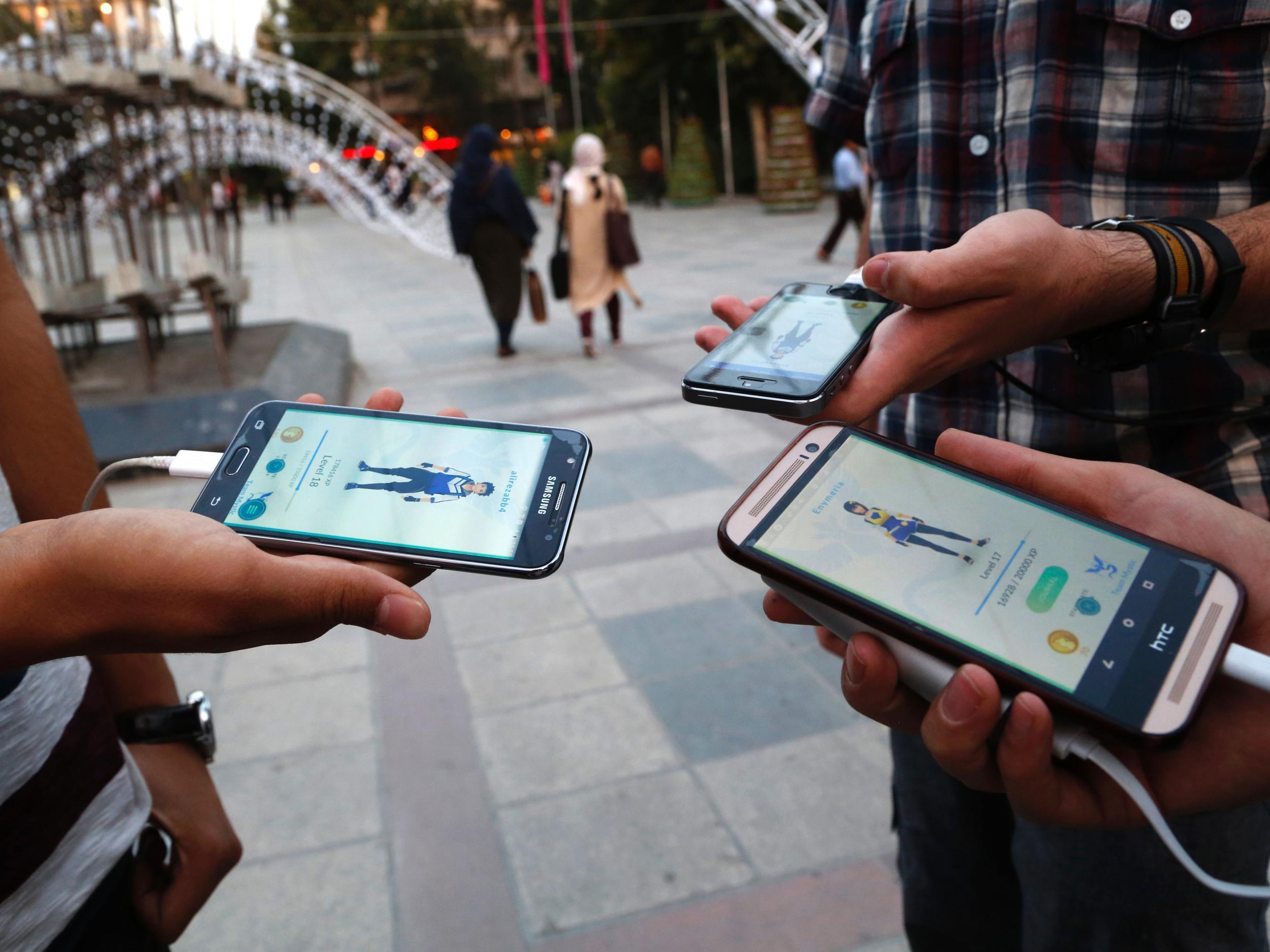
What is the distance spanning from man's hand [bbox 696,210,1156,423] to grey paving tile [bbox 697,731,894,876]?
5.89 ft

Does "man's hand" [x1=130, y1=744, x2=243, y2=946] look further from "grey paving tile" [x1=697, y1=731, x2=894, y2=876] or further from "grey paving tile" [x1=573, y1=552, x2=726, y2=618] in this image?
"grey paving tile" [x1=573, y1=552, x2=726, y2=618]

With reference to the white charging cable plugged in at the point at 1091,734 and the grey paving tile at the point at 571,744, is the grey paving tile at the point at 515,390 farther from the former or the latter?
the white charging cable plugged in at the point at 1091,734

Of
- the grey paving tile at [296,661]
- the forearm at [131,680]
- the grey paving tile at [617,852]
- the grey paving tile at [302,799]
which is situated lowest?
the grey paving tile at [617,852]

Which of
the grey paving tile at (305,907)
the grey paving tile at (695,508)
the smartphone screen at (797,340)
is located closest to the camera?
the smartphone screen at (797,340)

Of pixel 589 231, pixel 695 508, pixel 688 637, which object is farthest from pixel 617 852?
pixel 589 231

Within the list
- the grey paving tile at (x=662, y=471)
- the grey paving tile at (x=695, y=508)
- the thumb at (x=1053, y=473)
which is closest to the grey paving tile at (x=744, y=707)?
the grey paving tile at (x=695, y=508)

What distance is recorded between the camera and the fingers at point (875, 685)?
103cm

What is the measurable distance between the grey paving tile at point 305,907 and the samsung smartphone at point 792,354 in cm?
190

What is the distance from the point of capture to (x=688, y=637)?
3.81 meters

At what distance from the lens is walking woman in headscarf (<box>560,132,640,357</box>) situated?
8445mm

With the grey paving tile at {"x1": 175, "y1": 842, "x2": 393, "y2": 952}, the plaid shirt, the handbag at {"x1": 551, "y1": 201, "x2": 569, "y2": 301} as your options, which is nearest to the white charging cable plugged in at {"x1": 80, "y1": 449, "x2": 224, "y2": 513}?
the plaid shirt

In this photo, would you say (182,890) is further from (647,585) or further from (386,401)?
(647,585)

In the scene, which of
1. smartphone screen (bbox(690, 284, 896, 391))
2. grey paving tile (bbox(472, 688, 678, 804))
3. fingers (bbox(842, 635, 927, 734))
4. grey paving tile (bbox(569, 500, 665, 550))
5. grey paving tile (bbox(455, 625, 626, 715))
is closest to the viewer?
fingers (bbox(842, 635, 927, 734))

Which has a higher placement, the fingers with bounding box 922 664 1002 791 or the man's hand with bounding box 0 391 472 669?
the man's hand with bounding box 0 391 472 669
